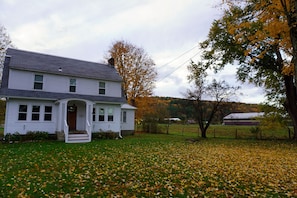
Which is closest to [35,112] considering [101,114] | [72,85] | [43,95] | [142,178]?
[43,95]

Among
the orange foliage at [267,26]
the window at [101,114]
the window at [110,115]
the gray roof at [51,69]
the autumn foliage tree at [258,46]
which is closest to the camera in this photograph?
the orange foliage at [267,26]

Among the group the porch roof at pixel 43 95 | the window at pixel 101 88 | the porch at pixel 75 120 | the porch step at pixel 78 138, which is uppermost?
the window at pixel 101 88

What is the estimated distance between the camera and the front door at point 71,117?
16984 mm

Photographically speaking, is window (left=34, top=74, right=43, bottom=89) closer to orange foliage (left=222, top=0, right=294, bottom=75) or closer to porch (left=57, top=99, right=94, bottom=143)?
porch (left=57, top=99, right=94, bottom=143)

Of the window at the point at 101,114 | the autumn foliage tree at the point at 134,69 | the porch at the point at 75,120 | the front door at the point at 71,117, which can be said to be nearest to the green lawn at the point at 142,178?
the porch at the point at 75,120

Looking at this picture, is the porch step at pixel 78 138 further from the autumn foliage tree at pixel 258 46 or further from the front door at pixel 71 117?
the autumn foliage tree at pixel 258 46

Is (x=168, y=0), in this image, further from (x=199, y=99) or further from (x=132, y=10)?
(x=199, y=99)

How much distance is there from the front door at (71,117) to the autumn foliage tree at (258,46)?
12046 millimetres

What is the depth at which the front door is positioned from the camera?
17.0 metres

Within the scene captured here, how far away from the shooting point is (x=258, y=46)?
13234 mm

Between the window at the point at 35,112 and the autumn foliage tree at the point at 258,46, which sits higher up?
the autumn foliage tree at the point at 258,46

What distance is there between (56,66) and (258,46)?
15.7 metres

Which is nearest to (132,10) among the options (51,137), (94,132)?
(94,132)

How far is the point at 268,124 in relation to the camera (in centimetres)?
1964
